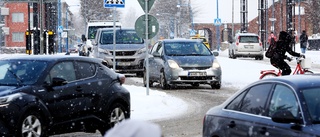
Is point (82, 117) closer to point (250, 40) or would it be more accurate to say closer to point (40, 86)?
point (40, 86)

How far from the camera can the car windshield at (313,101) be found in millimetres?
6465

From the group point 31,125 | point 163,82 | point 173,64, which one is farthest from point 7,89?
point 163,82

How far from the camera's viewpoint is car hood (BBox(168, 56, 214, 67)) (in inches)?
863

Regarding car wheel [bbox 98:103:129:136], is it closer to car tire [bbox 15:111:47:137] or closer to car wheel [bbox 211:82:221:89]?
car tire [bbox 15:111:47:137]

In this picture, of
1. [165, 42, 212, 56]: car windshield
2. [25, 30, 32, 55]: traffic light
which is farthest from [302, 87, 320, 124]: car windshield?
[25, 30, 32, 55]: traffic light

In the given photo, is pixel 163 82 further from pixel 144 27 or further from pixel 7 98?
pixel 7 98

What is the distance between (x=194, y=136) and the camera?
38.0 ft

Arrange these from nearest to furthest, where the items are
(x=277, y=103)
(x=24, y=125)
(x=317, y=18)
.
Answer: (x=277, y=103), (x=24, y=125), (x=317, y=18)

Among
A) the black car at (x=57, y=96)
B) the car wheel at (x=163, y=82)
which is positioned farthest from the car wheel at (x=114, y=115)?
the car wheel at (x=163, y=82)

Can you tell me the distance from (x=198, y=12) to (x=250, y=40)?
237 feet

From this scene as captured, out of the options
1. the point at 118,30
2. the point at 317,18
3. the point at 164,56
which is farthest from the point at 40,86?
the point at 317,18

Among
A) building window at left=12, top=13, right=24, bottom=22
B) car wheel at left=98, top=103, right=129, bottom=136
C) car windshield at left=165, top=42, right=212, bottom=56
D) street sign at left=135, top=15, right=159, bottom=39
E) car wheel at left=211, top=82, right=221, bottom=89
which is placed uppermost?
building window at left=12, top=13, right=24, bottom=22

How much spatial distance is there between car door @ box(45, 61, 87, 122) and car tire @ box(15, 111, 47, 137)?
298 millimetres

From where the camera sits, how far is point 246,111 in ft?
23.6
